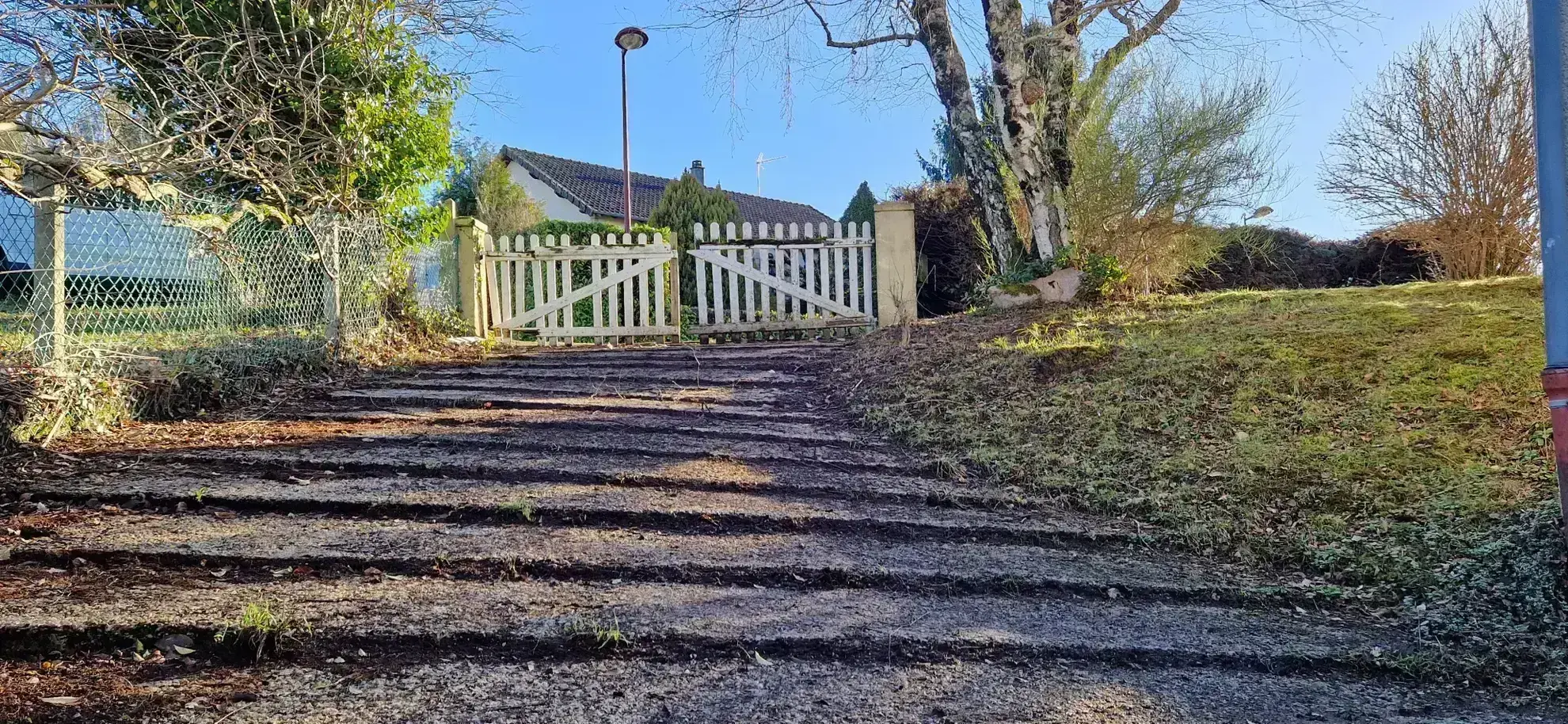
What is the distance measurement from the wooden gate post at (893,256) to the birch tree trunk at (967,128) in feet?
2.86

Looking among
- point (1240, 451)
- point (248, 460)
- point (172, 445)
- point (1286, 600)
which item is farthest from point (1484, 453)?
point (172, 445)

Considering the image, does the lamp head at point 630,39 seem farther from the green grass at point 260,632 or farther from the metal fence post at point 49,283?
the green grass at point 260,632

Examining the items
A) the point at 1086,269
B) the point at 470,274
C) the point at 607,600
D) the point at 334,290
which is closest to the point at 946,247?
the point at 1086,269

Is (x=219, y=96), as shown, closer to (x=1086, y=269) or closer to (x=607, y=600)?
(x=607, y=600)

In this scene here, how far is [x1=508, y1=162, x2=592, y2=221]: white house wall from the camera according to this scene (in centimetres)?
2589

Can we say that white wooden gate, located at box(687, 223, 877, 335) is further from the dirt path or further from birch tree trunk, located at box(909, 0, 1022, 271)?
the dirt path

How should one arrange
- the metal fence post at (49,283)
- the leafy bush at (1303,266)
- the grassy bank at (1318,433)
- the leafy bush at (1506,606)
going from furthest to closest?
the leafy bush at (1303,266), the metal fence post at (49,283), the grassy bank at (1318,433), the leafy bush at (1506,606)

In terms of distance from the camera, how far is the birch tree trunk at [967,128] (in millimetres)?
8461

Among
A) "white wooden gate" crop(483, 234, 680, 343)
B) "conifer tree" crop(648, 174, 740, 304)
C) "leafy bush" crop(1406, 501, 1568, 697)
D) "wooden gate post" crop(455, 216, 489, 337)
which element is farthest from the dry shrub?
"leafy bush" crop(1406, 501, 1568, 697)

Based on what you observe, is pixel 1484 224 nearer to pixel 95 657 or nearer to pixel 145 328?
pixel 95 657

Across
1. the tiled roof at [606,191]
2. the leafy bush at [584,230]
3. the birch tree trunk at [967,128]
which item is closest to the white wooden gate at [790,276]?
the leafy bush at [584,230]

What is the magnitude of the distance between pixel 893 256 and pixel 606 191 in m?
20.4

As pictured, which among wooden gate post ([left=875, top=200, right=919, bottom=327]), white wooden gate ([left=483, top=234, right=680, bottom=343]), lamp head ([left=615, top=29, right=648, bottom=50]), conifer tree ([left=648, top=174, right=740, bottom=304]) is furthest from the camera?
lamp head ([left=615, top=29, right=648, bottom=50])

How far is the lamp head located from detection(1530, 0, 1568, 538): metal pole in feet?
44.1
